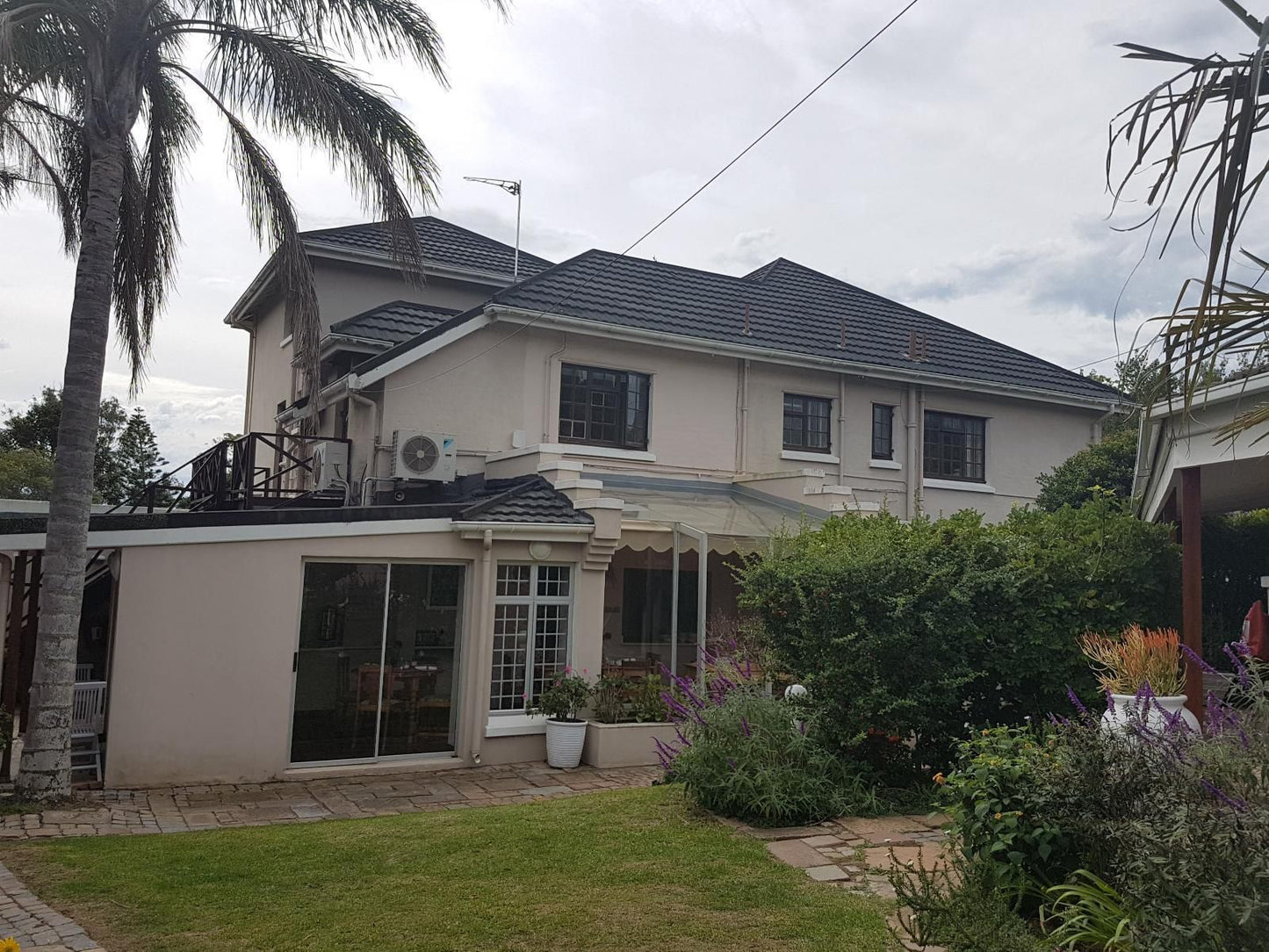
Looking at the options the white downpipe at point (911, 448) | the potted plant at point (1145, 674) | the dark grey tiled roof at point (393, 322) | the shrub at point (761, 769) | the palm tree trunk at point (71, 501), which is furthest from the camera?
the white downpipe at point (911, 448)

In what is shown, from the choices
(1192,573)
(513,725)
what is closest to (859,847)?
(1192,573)

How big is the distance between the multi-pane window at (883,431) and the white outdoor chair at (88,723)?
53.5 feet

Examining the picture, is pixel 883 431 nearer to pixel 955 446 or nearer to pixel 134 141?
pixel 955 446

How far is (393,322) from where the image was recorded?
68.5 ft

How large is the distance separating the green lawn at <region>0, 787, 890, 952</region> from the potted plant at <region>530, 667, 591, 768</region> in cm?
428

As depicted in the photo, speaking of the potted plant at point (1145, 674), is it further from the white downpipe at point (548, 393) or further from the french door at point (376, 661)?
the white downpipe at point (548, 393)

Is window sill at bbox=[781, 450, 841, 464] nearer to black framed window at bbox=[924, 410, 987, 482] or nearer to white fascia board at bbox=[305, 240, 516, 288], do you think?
black framed window at bbox=[924, 410, 987, 482]

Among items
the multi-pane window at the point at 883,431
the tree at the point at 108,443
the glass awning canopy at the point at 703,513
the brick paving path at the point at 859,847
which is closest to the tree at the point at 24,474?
the tree at the point at 108,443

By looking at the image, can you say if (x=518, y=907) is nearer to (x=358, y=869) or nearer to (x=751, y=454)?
(x=358, y=869)

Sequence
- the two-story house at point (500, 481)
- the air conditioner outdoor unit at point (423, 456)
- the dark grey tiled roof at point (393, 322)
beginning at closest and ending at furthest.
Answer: the two-story house at point (500, 481), the air conditioner outdoor unit at point (423, 456), the dark grey tiled roof at point (393, 322)

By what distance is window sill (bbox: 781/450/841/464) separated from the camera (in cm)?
2184

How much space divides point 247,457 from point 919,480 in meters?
14.5

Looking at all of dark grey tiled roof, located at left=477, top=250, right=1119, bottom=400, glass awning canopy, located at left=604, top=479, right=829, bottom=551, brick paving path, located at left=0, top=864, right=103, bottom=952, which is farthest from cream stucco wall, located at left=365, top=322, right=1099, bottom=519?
brick paving path, located at left=0, top=864, right=103, bottom=952

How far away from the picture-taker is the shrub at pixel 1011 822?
21.5 ft
